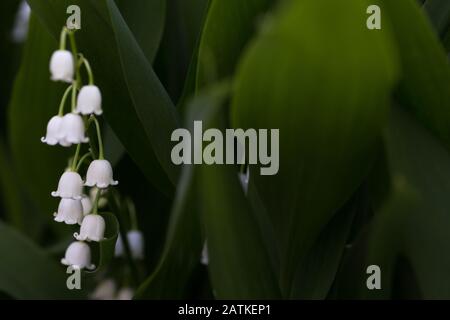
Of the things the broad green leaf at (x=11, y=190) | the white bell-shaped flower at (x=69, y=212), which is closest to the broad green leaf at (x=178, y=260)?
the white bell-shaped flower at (x=69, y=212)

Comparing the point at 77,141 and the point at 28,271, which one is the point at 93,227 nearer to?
the point at 77,141

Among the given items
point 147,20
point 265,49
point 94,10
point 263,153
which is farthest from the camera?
point 147,20

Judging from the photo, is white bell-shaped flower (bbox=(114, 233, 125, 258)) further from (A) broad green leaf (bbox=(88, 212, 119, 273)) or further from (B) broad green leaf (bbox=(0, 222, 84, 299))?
(A) broad green leaf (bbox=(88, 212, 119, 273))

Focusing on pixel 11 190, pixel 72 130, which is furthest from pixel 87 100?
pixel 11 190

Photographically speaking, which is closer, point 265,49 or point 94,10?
point 265,49

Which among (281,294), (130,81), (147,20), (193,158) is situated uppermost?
(147,20)

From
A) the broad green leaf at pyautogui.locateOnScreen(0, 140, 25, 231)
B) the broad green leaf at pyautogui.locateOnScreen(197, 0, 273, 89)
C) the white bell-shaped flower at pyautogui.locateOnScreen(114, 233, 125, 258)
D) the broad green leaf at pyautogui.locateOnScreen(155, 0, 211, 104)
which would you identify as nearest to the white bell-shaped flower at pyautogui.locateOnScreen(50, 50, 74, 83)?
the broad green leaf at pyautogui.locateOnScreen(197, 0, 273, 89)
